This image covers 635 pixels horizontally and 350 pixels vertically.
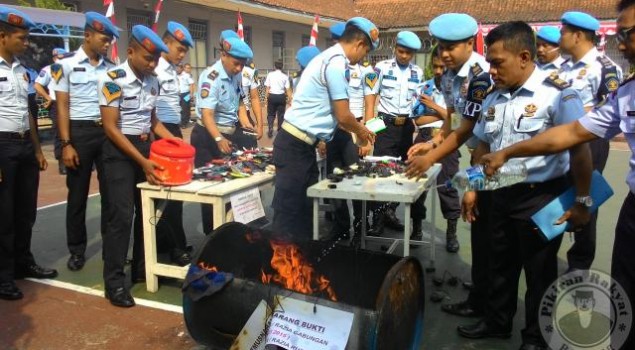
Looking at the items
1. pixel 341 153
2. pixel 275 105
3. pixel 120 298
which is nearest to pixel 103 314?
pixel 120 298

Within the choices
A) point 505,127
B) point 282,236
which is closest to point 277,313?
point 282,236

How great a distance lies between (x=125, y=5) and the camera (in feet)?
47.1

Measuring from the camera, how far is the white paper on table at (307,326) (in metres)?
2.31

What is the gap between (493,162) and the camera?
2490 mm

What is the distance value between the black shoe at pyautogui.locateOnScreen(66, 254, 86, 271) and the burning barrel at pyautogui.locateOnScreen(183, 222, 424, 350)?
2033 millimetres

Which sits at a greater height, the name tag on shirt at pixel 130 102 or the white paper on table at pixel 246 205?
the name tag on shirt at pixel 130 102

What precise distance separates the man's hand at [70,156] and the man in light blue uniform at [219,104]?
3.59ft

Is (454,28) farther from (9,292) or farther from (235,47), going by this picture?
(9,292)

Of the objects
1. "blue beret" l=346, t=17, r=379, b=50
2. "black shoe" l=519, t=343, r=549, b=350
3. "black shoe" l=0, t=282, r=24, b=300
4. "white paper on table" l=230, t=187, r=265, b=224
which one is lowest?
"black shoe" l=0, t=282, r=24, b=300

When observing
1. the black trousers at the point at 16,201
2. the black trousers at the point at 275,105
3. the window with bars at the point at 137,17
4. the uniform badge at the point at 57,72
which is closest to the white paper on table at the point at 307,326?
the black trousers at the point at 16,201

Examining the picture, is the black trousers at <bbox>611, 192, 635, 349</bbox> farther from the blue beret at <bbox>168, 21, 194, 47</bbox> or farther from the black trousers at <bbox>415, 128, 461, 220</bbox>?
the blue beret at <bbox>168, 21, 194, 47</bbox>

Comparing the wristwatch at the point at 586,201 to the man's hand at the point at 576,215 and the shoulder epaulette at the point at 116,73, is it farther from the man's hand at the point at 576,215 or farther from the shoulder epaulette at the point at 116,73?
the shoulder epaulette at the point at 116,73

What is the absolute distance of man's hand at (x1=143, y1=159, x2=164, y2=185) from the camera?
3547 millimetres

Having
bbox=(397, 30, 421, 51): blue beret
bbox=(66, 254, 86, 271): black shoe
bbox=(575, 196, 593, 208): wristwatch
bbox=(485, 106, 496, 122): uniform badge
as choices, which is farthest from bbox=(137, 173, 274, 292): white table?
bbox=(397, 30, 421, 51): blue beret
